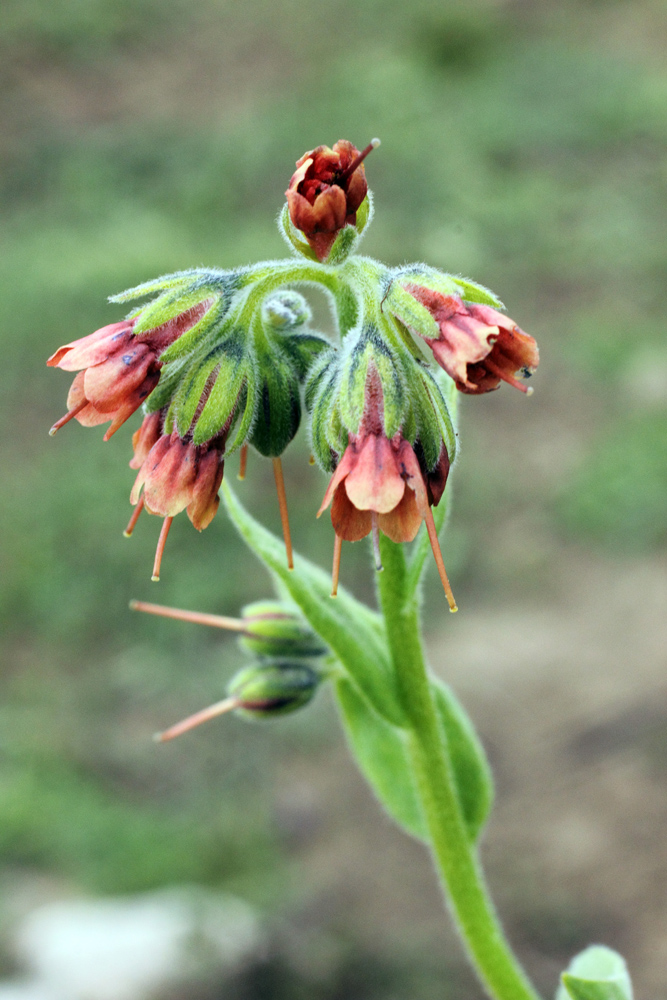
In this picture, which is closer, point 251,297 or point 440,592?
point 251,297

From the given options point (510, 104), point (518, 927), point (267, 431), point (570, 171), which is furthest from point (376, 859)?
point (510, 104)

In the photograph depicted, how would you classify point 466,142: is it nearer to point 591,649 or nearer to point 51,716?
point 591,649

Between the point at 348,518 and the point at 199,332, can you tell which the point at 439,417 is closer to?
the point at 348,518

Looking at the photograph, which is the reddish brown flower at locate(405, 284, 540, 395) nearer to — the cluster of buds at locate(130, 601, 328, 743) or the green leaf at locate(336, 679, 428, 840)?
the cluster of buds at locate(130, 601, 328, 743)

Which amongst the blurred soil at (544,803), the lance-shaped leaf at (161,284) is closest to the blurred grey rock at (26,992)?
the blurred soil at (544,803)

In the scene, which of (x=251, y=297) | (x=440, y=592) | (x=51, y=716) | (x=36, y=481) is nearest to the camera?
(x=251, y=297)

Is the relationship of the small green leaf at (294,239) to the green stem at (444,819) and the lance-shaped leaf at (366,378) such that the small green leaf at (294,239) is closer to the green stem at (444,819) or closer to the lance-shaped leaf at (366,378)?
the lance-shaped leaf at (366,378)

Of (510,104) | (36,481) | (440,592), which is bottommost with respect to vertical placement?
(440,592)

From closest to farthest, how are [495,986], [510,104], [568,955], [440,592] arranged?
[495,986] < [568,955] < [440,592] < [510,104]

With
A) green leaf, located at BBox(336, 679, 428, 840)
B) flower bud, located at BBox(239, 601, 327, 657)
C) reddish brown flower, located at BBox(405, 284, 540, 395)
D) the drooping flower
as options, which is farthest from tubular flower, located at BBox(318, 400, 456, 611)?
green leaf, located at BBox(336, 679, 428, 840)
